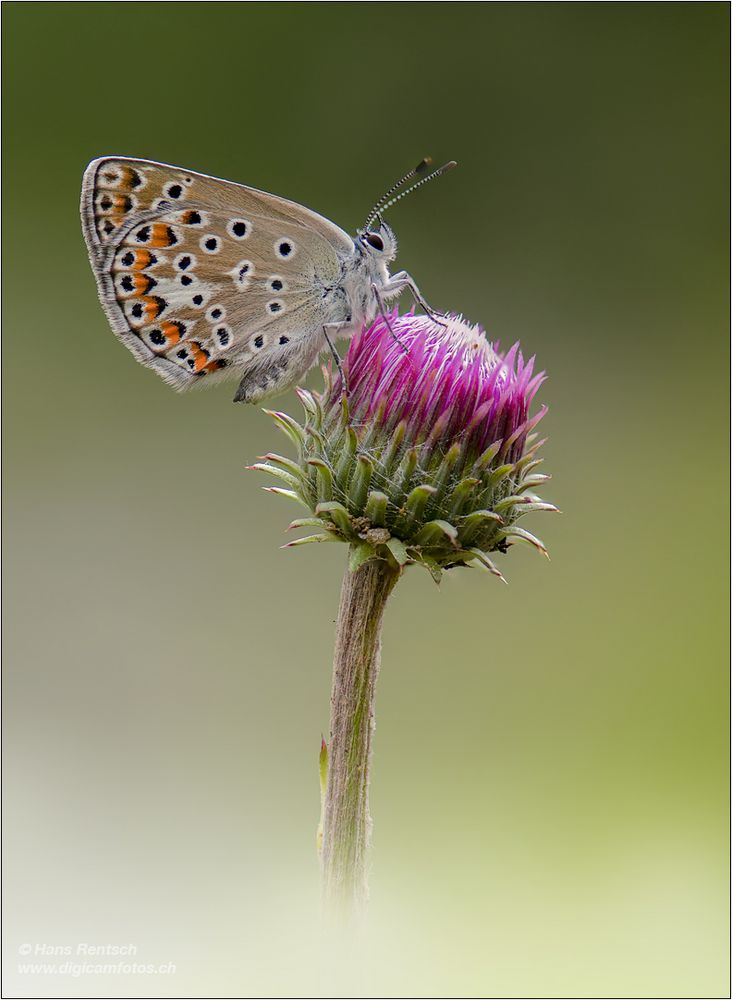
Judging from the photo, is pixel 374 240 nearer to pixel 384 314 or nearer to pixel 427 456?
pixel 384 314

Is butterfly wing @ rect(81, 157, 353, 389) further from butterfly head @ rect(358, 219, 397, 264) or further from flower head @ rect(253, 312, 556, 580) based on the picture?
flower head @ rect(253, 312, 556, 580)

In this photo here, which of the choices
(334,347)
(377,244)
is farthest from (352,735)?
(377,244)

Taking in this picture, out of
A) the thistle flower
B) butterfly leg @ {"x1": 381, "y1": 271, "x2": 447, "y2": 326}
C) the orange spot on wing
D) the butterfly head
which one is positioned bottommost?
the thistle flower

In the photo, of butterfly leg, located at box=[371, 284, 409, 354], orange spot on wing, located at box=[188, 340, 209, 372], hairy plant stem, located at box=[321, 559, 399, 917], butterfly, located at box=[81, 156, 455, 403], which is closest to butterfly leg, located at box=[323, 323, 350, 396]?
butterfly, located at box=[81, 156, 455, 403]

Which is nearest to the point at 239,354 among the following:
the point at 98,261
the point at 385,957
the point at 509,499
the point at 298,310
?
the point at 298,310

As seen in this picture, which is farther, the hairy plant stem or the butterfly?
the butterfly

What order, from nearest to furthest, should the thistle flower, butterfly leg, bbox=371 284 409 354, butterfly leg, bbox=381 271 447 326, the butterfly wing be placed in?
the thistle flower
butterfly leg, bbox=371 284 409 354
the butterfly wing
butterfly leg, bbox=381 271 447 326

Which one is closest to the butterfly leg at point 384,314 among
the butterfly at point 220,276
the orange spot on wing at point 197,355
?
the butterfly at point 220,276
